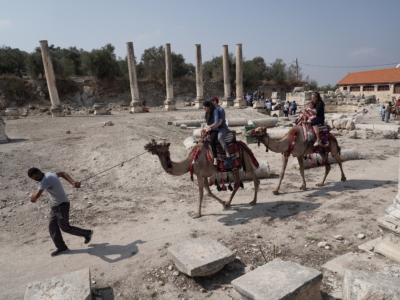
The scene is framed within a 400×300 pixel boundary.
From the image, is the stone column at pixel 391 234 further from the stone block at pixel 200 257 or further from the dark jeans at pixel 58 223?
the dark jeans at pixel 58 223

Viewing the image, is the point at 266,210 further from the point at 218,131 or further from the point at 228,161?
the point at 218,131

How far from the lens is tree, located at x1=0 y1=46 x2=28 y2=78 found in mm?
35250

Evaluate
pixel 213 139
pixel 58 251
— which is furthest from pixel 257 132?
pixel 58 251

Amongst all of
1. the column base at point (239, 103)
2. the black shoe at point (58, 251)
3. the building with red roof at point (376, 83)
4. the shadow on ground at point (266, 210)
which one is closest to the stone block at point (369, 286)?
the shadow on ground at point (266, 210)

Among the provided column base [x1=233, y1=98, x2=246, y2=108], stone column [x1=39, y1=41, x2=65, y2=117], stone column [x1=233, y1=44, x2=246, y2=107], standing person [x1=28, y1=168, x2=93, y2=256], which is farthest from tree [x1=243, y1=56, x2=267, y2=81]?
standing person [x1=28, y1=168, x2=93, y2=256]

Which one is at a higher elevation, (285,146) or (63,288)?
(285,146)

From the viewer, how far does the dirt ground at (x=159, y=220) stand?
4.68 m

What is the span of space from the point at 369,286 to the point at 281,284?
3.34 ft

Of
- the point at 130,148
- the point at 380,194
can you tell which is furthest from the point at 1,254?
the point at 380,194

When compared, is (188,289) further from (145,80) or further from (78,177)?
(145,80)

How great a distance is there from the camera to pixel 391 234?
4688mm

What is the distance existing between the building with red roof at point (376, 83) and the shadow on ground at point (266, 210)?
40722mm

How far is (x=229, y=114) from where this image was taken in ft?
78.4

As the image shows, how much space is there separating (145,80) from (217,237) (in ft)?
126
